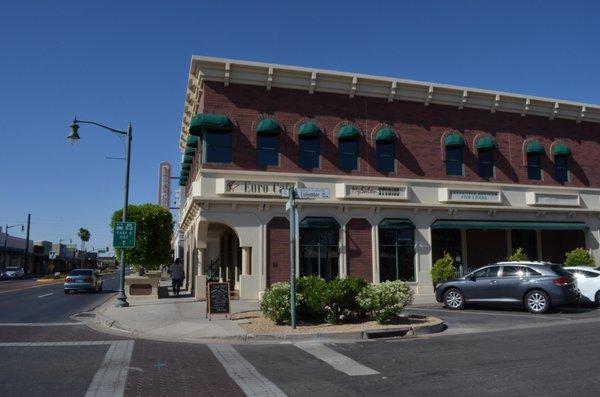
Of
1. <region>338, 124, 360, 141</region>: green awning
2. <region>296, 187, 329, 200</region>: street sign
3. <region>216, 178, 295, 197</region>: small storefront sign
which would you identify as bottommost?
<region>296, 187, 329, 200</region>: street sign

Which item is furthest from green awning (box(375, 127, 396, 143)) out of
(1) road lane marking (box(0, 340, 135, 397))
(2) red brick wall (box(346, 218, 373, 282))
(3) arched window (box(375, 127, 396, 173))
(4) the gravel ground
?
(1) road lane marking (box(0, 340, 135, 397))

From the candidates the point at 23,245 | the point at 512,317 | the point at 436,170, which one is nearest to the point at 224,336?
the point at 512,317

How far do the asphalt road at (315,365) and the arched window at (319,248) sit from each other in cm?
916

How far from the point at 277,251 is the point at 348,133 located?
572 cm

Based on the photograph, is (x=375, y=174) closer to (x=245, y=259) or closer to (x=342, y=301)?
(x=245, y=259)

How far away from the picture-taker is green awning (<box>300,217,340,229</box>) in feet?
72.8

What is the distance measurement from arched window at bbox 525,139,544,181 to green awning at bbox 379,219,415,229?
7.10 m

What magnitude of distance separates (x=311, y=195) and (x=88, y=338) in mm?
6031

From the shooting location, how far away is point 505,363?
8625 mm

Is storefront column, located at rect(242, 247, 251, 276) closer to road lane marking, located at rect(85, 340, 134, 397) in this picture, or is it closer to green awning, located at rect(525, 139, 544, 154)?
road lane marking, located at rect(85, 340, 134, 397)

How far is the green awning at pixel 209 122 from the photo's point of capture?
21.0 meters

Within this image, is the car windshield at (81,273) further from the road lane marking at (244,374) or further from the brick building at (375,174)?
the road lane marking at (244,374)

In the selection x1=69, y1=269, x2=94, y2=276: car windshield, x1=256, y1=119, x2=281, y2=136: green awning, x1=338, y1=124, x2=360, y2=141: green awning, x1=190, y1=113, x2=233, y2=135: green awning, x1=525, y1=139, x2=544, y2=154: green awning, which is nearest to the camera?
x1=190, y1=113, x2=233, y2=135: green awning

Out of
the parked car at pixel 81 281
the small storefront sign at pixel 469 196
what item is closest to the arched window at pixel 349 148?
the small storefront sign at pixel 469 196
